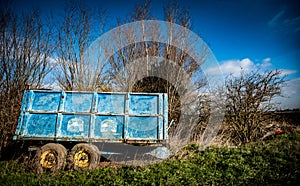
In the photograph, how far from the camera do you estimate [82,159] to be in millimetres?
4895

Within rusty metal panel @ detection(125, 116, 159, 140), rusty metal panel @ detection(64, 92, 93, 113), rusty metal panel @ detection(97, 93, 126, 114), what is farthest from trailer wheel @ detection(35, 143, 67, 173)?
rusty metal panel @ detection(125, 116, 159, 140)

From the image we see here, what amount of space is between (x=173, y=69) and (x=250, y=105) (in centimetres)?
442

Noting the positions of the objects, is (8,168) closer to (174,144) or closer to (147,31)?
(174,144)

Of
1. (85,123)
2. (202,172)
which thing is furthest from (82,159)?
(202,172)

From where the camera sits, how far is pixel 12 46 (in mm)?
7074

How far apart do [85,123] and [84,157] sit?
960 mm

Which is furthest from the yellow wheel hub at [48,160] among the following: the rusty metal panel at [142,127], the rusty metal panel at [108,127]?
the rusty metal panel at [142,127]

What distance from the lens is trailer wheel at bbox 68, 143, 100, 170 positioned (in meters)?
4.77

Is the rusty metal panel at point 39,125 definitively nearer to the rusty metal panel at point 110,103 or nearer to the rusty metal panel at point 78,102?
the rusty metal panel at point 78,102

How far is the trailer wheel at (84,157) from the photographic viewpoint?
4.77m

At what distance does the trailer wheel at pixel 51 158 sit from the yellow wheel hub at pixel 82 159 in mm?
337

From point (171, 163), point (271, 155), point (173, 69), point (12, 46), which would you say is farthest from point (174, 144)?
point (12, 46)

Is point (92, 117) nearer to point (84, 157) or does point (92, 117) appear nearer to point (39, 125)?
point (84, 157)

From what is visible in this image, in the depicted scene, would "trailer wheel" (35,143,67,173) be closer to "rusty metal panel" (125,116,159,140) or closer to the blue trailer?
the blue trailer
